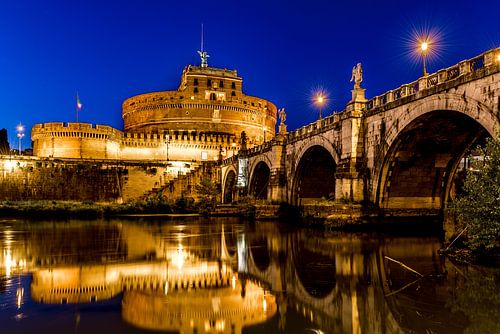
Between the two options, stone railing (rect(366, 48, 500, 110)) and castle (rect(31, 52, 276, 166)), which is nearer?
stone railing (rect(366, 48, 500, 110))

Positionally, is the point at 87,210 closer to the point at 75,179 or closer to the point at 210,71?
the point at 75,179

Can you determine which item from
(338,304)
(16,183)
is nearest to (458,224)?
(338,304)

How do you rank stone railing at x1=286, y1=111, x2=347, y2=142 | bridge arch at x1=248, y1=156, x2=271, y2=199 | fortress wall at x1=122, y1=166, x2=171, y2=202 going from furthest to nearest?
fortress wall at x1=122, y1=166, x2=171, y2=202 < bridge arch at x1=248, y1=156, x2=271, y2=199 < stone railing at x1=286, y1=111, x2=347, y2=142

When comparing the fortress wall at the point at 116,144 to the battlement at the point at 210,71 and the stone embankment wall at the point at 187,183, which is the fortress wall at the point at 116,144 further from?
the battlement at the point at 210,71

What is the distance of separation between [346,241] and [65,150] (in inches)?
2068

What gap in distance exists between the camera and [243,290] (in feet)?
30.3

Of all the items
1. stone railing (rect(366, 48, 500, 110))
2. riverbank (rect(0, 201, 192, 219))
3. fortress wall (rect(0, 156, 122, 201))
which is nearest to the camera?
stone railing (rect(366, 48, 500, 110))

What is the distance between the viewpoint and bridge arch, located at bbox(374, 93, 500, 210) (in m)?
18.3

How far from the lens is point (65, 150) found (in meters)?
60.4

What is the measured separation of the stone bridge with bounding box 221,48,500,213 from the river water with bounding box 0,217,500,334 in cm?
566

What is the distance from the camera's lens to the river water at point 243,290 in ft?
22.3

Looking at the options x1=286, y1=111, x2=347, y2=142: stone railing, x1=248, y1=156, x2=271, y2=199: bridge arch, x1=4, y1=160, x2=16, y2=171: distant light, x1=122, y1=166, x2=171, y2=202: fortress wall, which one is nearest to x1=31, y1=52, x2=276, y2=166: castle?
x1=122, y1=166, x2=171, y2=202: fortress wall

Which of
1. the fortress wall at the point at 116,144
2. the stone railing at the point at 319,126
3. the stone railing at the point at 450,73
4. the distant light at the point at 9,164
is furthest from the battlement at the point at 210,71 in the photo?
the stone railing at the point at 450,73

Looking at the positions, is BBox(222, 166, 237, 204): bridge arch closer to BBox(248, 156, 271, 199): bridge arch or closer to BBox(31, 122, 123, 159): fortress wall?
BBox(248, 156, 271, 199): bridge arch
